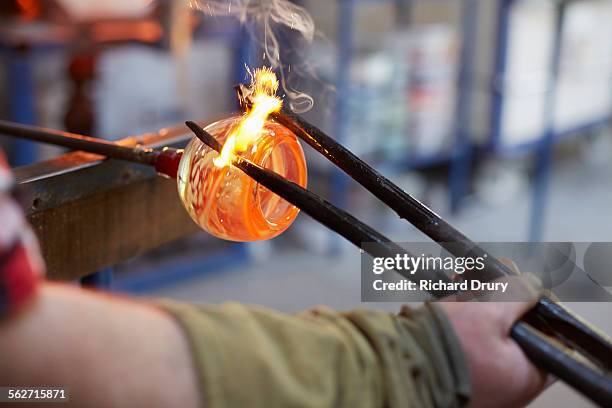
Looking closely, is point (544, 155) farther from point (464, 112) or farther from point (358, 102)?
point (358, 102)

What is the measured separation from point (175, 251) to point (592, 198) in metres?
2.43

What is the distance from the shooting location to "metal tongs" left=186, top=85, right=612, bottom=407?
0.70 metres

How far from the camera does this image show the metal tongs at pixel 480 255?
27.4 inches

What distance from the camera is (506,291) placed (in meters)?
0.73

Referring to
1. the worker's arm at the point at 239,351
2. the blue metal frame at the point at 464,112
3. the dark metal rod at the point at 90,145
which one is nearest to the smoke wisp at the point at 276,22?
the dark metal rod at the point at 90,145

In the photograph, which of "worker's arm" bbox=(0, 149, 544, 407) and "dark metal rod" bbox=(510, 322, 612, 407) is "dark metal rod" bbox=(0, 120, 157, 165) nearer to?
"worker's arm" bbox=(0, 149, 544, 407)

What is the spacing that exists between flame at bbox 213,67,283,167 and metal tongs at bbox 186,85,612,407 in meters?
0.02

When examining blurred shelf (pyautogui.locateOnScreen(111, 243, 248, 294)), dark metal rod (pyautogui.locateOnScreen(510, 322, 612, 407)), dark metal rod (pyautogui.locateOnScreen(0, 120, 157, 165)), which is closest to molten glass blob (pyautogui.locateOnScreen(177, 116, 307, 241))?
dark metal rod (pyautogui.locateOnScreen(0, 120, 157, 165))

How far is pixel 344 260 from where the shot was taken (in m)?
3.26

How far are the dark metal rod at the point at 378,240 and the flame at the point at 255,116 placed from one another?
2 centimetres

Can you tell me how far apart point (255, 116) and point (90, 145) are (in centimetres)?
30

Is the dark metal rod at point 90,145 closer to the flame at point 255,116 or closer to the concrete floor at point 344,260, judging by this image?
the flame at point 255,116

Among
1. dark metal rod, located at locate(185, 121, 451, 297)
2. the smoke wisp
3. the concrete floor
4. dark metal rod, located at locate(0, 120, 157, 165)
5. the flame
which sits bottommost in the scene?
the concrete floor

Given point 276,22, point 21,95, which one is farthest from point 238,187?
Result: point 21,95
